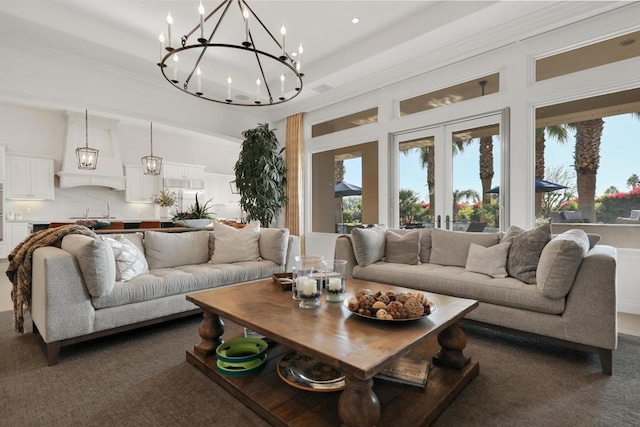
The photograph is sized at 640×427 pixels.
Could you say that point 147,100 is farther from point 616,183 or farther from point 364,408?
point 616,183

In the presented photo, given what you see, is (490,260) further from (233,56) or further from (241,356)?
(233,56)

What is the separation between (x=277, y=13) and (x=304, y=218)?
3506mm

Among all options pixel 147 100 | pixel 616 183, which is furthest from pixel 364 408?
pixel 147 100

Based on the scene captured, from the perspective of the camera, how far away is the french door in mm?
3969

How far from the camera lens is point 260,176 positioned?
5840mm

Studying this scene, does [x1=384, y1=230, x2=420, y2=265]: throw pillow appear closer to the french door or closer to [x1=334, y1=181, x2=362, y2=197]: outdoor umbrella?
the french door

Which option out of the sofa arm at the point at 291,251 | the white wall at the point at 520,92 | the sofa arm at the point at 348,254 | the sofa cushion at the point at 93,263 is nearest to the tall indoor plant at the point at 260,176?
the white wall at the point at 520,92

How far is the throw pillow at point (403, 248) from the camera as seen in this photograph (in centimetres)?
335

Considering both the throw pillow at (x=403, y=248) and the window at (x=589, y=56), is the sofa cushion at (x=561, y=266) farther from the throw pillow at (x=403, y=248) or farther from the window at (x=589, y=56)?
the window at (x=589, y=56)

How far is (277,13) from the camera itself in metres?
3.90

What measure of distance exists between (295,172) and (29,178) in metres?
5.54

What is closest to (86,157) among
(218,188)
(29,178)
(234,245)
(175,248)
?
(29,178)

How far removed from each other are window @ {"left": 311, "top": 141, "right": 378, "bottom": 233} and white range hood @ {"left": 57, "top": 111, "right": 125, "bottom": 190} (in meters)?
4.86

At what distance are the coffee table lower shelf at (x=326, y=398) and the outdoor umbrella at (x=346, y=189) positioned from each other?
386 cm
